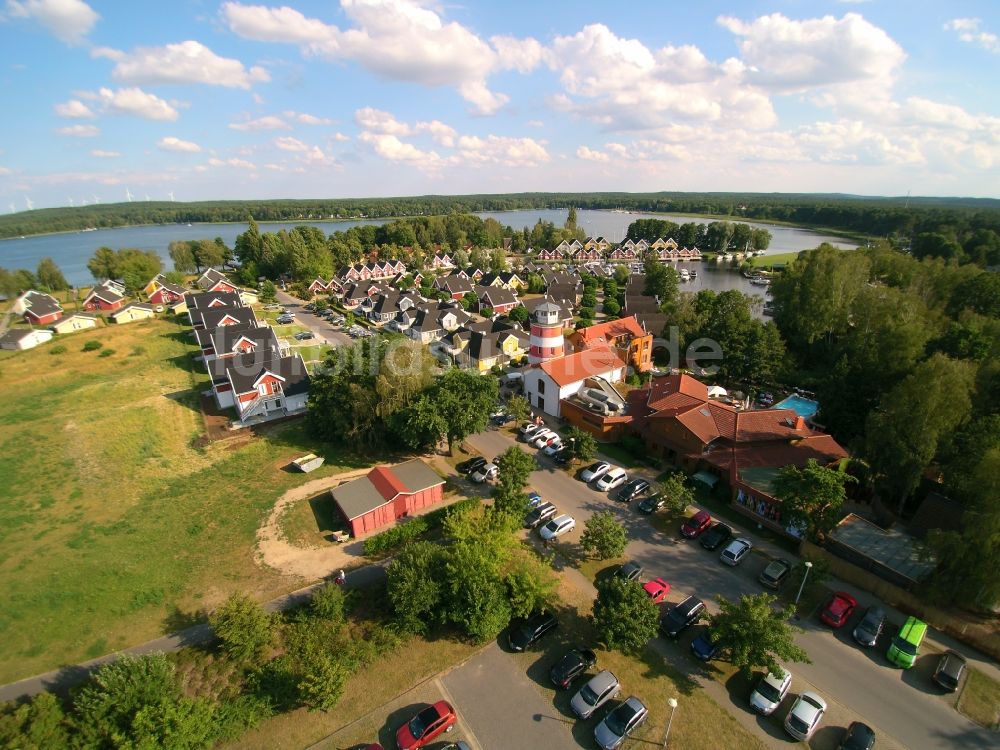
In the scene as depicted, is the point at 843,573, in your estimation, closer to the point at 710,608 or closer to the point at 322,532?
the point at 710,608

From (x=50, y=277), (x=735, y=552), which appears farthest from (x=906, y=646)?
(x=50, y=277)

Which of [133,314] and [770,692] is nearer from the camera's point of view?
[770,692]

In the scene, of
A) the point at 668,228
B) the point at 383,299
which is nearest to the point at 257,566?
the point at 383,299

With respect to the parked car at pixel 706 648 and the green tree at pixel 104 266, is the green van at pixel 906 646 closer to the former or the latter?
the parked car at pixel 706 648

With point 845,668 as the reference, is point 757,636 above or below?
above

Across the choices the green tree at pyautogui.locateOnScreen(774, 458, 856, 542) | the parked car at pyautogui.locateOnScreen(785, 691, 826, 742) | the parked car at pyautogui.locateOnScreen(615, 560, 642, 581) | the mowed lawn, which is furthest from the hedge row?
the green tree at pyautogui.locateOnScreen(774, 458, 856, 542)

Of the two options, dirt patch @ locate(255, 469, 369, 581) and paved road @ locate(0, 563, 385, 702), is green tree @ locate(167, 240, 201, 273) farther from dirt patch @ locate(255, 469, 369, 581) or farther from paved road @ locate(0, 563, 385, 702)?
paved road @ locate(0, 563, 385, 702)

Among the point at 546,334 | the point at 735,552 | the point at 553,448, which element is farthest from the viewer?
the point at 546,334

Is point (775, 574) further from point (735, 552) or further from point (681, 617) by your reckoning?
point (681, 617)
